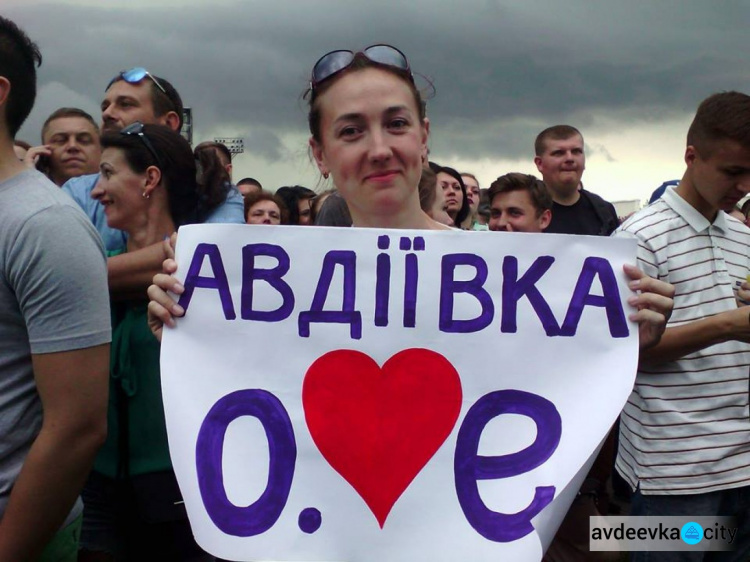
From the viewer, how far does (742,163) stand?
2795mm

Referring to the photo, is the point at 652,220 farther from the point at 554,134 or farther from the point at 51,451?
the point at 554,134

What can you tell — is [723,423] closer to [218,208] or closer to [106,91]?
[218,208]

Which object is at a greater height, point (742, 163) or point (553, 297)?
point (742, 163)

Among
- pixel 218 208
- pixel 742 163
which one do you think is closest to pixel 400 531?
pixel 218 208

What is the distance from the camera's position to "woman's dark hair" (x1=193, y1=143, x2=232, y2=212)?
2949 mm

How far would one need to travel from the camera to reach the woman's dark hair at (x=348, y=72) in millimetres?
1887

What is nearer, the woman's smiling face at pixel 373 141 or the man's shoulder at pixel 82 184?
the woman's smiling face at pixel 373 141

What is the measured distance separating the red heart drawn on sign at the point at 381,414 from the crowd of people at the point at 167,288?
1.07ft

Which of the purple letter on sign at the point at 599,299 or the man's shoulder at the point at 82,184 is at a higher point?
the man's shoulder at the point at 82,184

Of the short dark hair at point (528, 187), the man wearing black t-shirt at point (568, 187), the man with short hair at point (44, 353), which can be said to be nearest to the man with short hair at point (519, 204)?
the short dark hair at point (528, 187)

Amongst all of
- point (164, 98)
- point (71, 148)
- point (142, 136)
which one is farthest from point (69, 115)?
point (142, 136)

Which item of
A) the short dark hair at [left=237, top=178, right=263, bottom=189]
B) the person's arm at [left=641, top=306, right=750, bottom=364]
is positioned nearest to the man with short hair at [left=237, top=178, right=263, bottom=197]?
the short dark hair at [left=237, top=178, right=263, bottom=189]

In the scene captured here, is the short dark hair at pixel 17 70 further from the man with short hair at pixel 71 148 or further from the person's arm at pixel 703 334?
the man with short hair at pixel 71 148

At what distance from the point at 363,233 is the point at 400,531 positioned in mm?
646
